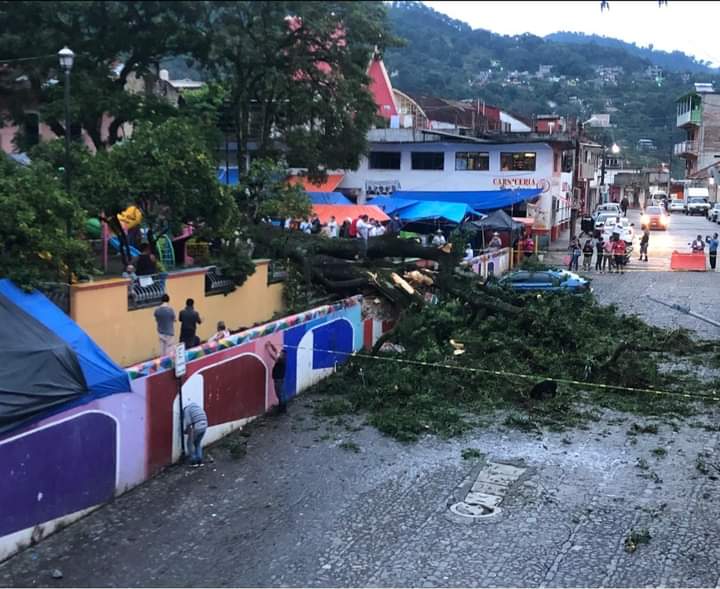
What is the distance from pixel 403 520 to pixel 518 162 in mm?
36736

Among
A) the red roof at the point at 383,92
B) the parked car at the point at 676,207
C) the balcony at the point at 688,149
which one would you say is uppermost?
the red roof at the point at 383,92

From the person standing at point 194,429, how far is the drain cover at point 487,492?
13.0ft

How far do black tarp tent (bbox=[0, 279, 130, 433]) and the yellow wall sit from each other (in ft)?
8.82

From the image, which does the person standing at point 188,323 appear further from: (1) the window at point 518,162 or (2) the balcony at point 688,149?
(2) the balcony at point 688,149

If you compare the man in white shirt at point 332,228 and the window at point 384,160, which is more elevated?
the window at point 384,160

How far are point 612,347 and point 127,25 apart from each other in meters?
20.1

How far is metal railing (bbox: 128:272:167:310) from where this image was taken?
15922 millimetres

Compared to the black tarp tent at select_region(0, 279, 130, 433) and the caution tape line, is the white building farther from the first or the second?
the black tarp tent at select_region(0, 279, 130, 433)

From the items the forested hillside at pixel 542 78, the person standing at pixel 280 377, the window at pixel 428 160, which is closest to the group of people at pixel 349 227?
the window at pixel 428 160

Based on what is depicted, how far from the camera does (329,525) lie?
965cm

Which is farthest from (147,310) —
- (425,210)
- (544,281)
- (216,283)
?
(425,210)

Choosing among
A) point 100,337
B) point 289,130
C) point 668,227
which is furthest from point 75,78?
point 668,227

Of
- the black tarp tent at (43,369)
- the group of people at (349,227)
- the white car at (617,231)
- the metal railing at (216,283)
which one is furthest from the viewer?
the white car at (617,231)

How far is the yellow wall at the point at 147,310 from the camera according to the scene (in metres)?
14.8
